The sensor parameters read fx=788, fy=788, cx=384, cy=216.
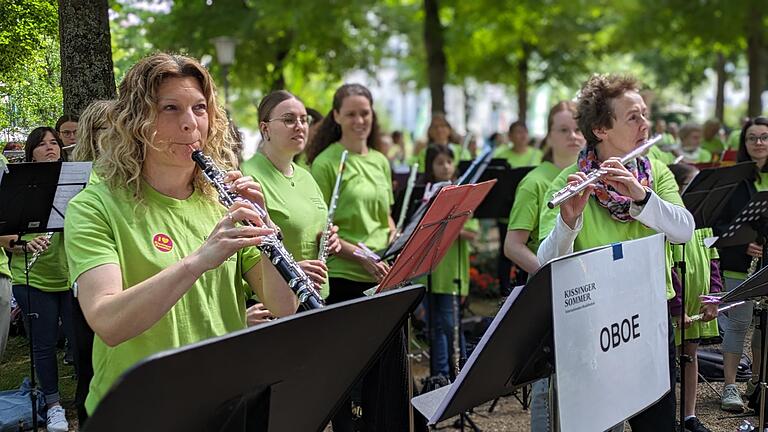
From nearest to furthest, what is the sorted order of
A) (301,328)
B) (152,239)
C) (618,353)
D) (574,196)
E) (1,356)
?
(301,328)
(152,239)
(618,353)
(574,196)
(1,356)

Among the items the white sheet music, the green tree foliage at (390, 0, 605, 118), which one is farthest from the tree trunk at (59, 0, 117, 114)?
the green tree foliage at (390, 0, 605, 118)

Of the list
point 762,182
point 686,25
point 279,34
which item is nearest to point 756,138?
point 762,182

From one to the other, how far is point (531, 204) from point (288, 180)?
1475 mm

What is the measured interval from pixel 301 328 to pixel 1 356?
3.29 metres

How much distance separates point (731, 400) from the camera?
4.71 meters

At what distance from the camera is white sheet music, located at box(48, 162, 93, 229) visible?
13.0 feet

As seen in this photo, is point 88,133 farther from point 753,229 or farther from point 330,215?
point 753,229

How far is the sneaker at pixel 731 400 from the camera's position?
4.61 metres

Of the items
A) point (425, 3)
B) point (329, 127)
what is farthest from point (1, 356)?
point (425, 3)

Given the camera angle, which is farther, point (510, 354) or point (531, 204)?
point (531, 204)

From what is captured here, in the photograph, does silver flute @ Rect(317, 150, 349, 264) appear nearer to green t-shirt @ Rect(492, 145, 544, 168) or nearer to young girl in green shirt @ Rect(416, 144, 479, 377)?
young girl in green shirt @ Rect(416, 144, 479, 377)

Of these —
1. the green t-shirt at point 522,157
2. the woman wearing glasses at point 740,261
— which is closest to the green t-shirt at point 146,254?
the woman wearing glasses at point 740,261

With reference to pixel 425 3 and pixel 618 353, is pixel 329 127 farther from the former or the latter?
pixel 425 3

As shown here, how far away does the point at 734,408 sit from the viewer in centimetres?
462
